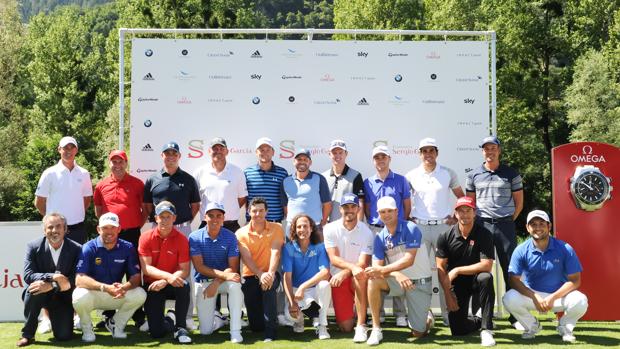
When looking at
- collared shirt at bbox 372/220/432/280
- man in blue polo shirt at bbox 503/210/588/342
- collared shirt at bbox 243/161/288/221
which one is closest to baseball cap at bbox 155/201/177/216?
collared shirt at bbox 243/161/288/221

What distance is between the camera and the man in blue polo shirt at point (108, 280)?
6203 mm

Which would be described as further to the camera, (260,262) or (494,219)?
(494,219)

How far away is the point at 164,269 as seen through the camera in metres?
6.43

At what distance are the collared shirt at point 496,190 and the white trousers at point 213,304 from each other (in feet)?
8.77

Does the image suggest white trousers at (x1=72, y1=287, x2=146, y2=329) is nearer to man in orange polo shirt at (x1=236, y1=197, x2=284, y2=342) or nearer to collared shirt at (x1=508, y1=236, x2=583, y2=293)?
man in orange polo shirt at (x1=236, y1=197, x2=284, y2=342)

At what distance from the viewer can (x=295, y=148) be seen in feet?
26.5

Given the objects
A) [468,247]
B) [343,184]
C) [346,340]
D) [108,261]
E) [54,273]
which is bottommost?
[346,340]

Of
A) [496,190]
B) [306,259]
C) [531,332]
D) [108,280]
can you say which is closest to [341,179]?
[306,259]

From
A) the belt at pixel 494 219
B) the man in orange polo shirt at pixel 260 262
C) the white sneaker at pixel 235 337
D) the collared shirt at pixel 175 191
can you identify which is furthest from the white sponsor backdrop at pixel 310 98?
the white sneaker at pixel 235 337

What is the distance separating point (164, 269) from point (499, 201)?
3463 millimetres

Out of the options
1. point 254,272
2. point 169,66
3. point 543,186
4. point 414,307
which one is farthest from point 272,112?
point 543,186

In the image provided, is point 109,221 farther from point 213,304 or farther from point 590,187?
point 590,187

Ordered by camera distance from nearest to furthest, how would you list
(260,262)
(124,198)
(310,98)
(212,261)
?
(212,261) → (260,262) → (124,198) → (310,98)

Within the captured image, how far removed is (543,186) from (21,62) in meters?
25.0
